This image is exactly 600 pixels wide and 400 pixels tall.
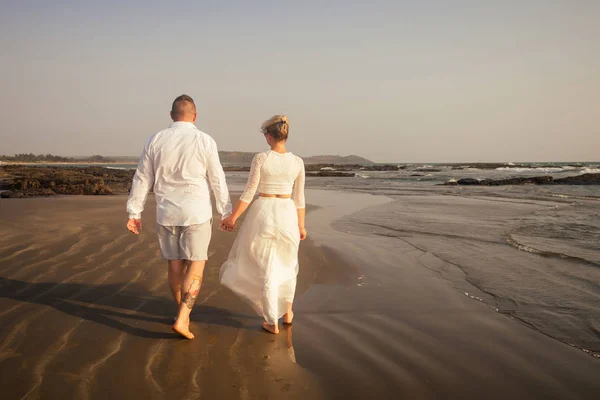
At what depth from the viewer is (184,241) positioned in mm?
3514

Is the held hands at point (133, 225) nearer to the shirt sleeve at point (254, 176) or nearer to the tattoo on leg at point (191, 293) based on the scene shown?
the tattoo on leg at point (191, 293)

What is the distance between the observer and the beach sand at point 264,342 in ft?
9.05

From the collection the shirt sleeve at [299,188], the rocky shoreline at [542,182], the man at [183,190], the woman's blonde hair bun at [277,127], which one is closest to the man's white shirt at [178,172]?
the man at [183,190]

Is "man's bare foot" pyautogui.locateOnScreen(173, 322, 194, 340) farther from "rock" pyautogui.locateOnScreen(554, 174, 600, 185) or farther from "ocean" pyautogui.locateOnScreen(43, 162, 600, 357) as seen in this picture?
"rock" pyautogui.locateOnScreen(554, 174, 600, 185)

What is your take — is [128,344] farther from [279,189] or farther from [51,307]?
[279,189]

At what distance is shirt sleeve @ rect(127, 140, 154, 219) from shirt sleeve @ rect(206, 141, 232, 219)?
0.48 meters

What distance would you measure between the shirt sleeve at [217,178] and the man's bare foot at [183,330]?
3.09 ft

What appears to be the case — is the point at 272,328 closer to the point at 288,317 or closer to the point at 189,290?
the point at 288,317

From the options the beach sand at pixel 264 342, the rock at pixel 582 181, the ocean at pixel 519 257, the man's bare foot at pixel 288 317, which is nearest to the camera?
the beach sand at pixel 264 342

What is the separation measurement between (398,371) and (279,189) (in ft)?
5.70

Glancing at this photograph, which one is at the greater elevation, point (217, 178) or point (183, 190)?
point (217, 178)

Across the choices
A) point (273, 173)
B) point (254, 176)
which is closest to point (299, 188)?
point (273, 173)

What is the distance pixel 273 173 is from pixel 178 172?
0.79 metres

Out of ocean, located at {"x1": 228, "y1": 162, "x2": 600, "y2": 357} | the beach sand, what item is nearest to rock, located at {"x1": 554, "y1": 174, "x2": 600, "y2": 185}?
ocean, located at {"x1": 228, "y1": 162, "x2": 600, "y2": 357}
